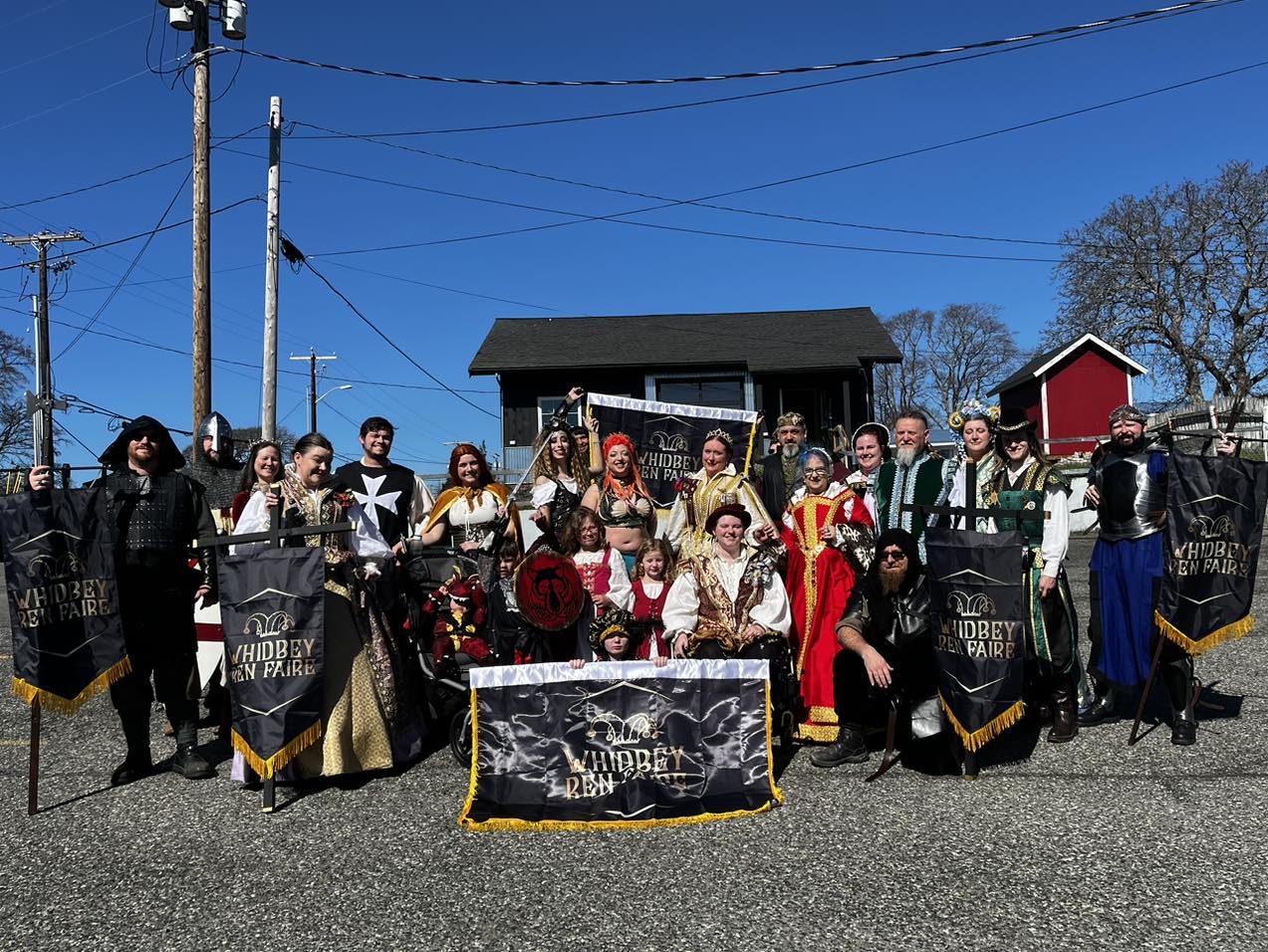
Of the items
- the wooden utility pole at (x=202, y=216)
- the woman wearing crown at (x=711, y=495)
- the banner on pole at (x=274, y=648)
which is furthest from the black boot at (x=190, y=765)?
the wooden utility pole at (x=202, y=216)

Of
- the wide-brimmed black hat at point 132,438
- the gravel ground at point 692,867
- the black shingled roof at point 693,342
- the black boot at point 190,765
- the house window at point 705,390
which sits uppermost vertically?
the black shingled roof at point 693,342

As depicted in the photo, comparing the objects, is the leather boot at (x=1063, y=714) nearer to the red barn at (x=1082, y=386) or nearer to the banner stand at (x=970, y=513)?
the banner stand at (x=970, y=513)

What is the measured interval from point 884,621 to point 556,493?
2.39 metres

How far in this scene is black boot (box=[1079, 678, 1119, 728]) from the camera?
5512 millimetres

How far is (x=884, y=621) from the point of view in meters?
4.88

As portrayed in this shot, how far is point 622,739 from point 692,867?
0.80m

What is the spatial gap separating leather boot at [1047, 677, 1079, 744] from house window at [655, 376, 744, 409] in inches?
692

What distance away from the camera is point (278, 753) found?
4.42m

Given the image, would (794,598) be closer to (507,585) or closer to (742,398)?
(507,585)

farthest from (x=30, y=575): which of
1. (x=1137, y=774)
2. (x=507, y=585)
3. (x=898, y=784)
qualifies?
(x=1137, y=774)

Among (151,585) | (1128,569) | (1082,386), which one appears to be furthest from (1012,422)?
(1082,386)

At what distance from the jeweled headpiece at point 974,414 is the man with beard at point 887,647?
91cm

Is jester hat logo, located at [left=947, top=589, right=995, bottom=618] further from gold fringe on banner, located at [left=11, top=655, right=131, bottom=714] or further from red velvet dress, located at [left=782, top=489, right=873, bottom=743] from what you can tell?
gold fringe on banner, located at [left=11, top=655, right=131, bottom=714]

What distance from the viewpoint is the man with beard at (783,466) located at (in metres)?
6.96
